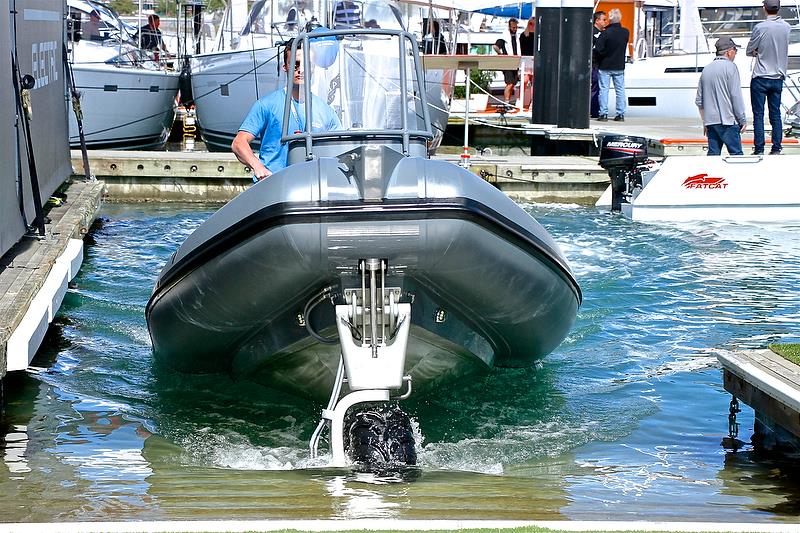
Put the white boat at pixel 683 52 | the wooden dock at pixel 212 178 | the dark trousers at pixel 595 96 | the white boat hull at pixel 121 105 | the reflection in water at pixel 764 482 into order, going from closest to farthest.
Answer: the reflection in water at pixel 764 482
the wooden dock at pixel 212 178
the white boat hull at pixel 121 105
the dark trousers at pixel 595 96
the white boat at pixel 683 52

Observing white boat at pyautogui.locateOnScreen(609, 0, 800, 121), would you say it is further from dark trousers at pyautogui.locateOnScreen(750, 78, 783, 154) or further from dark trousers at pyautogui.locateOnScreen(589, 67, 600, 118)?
dark trousers at pyautogui.locateOnScreen(750, 78, 783, 154)

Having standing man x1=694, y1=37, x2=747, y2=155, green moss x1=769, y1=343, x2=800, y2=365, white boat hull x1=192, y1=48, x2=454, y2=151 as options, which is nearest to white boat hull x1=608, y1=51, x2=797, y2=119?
white boat hull x1=192, y1=48, x2=454, y2=151

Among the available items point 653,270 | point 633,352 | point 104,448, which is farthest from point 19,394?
point 653,270

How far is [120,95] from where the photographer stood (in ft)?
66.1

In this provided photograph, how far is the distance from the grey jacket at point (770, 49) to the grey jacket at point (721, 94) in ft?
1.53

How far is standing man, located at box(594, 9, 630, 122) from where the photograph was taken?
62.0 feet

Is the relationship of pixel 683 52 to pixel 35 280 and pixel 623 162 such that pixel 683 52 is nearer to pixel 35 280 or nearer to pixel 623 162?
pixel 623 162

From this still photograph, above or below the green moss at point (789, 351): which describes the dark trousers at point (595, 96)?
above

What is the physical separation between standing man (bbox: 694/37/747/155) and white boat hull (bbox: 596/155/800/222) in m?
0.45

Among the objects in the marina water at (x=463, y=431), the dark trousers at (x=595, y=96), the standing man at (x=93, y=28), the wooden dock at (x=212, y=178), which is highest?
the standing man at (x=93, y=28)

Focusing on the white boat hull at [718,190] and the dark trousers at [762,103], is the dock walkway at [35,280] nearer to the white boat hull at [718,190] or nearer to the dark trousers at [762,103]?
the white boat hull at [718,190]

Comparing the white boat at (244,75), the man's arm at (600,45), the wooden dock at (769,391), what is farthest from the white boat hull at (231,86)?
the wooden dock at (769,391)

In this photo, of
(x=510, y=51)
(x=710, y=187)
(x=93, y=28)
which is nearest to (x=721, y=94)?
(x=710, y=187)

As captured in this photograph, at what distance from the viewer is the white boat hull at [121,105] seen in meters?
19.7
